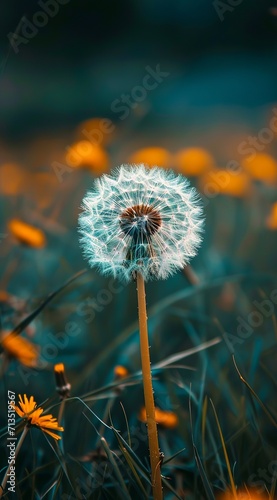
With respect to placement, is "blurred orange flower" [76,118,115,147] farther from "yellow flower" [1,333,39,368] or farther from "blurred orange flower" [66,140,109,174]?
"yellow flower" [1,333,39,368]

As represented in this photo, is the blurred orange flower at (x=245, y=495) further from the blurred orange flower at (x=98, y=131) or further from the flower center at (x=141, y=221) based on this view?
the blurred orange flower at (x=98, y=131)

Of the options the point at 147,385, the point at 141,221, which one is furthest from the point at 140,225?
the point at 147,385

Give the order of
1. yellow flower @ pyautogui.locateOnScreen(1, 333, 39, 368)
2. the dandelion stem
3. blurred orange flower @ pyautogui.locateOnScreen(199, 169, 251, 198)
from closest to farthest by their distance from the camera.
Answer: the dandelion stem → yellow flower @ pyautogui.locateOnScreen(1, 333, 39, 368) → blurred orange flower @ pyautogui.locateOnScreen(199, 169, 251, 198)

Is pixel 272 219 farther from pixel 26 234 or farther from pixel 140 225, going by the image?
pixel 140 225

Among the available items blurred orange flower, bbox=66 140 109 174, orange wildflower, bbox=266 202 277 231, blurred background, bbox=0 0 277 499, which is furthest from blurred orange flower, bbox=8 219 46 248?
orange wildflower, bbox=266 202 277 231

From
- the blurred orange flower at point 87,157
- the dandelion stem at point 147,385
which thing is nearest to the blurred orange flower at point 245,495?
the dandelion stem at point 147,385

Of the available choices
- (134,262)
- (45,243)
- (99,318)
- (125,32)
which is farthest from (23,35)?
(134,262)

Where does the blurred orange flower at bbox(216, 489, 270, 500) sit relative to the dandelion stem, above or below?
below

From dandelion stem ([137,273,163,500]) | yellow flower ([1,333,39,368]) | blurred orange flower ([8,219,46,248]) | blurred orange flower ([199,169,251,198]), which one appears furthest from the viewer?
blurred orange flower ([199,169,251,198])

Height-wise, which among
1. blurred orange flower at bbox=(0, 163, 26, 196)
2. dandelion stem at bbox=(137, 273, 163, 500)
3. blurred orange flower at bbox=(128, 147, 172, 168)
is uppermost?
blurred orange flower at bbox=(0, 163, 26, 196)
